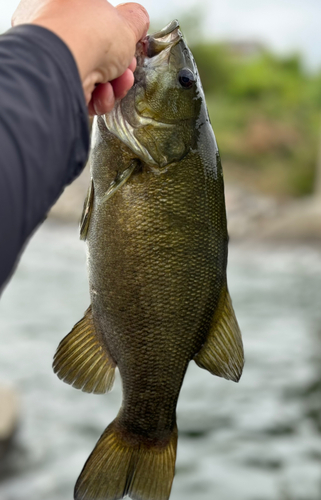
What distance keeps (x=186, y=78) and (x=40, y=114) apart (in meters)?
0.92

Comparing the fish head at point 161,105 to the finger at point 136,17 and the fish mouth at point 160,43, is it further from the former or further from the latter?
the finger at point 136,17

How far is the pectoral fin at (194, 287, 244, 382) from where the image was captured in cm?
191

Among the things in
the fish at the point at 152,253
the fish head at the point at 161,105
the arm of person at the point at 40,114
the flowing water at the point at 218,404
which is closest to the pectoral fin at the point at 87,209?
the fish at the point at 152,253

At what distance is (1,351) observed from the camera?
36.3ft

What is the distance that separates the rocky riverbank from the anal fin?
566 inches

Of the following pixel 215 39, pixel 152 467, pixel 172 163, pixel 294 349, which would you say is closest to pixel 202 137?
pixel 172 163

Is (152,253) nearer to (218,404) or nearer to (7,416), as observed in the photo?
(7,416)

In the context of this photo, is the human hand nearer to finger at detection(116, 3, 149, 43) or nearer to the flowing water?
finger at detection(116, 3, 149, 43)

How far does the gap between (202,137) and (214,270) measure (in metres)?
0.38

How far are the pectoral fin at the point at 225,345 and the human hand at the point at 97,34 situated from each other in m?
0.71

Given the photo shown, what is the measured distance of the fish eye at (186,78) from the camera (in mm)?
1811

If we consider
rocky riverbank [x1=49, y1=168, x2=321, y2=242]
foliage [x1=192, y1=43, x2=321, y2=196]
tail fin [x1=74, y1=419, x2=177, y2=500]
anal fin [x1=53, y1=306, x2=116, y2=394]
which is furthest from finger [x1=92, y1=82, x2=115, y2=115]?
foliage [x1=192, y1=43, x2=321, y2=196]

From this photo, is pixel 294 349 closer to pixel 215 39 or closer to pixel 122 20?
pixel 122 20

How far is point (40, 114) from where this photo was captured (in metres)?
0.98
